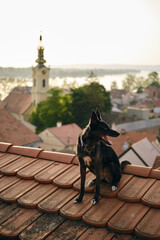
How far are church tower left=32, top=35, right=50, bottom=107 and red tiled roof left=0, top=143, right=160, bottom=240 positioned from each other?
48.8 metres

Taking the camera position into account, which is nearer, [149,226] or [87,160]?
[149,226]

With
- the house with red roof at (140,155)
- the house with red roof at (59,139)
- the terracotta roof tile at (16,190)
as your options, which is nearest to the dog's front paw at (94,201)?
the terracotta roof tile at (16,190)

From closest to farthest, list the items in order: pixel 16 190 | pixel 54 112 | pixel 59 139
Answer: pixel 16 190, pixel 59 139, pixel 54 112

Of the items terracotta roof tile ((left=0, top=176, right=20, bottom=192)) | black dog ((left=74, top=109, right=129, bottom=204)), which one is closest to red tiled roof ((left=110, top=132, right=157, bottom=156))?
terracotta roof tile ((left=0, top=176, right=20, bottom=192))

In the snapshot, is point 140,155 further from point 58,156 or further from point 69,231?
point 69,231

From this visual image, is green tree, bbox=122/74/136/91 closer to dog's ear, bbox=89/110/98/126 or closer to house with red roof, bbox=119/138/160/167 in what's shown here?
house with red roof, bbox=119/138/160/167

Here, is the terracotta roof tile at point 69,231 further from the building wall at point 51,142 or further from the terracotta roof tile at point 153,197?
the building wall at point 51,142

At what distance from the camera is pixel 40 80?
52.5 metres

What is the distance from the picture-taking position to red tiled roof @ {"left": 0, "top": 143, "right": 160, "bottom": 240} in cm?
240

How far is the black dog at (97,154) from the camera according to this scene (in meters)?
2.63

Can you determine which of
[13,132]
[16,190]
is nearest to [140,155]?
[13,132]

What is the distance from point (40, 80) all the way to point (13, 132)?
36792 mm

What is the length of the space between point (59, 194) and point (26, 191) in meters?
0.37

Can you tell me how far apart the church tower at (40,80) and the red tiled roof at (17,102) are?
2.08 metres
